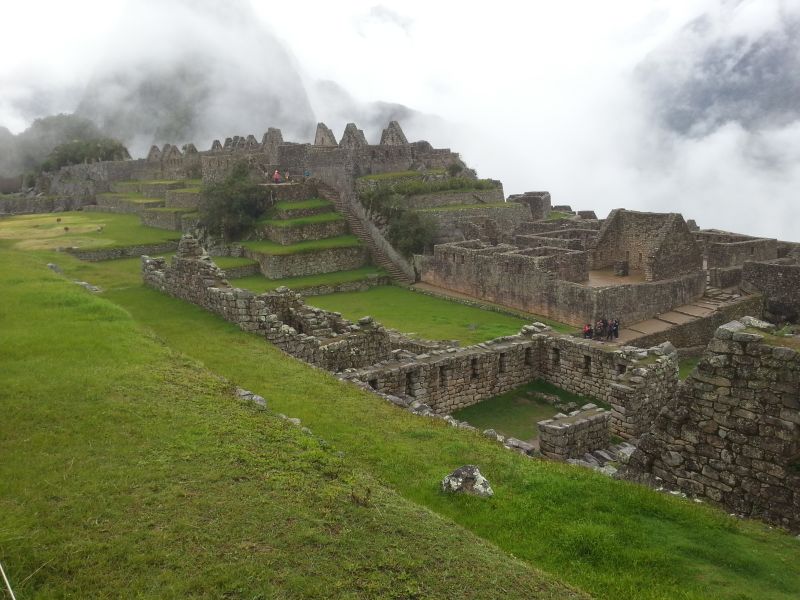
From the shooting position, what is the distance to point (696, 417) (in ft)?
27.3

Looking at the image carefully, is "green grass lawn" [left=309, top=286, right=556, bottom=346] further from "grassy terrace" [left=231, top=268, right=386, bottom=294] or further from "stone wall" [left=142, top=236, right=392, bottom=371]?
"stone wall" [left=142, top=236, right=392, bottom=371]

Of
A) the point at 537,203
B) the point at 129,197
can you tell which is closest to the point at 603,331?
the point at 537,203

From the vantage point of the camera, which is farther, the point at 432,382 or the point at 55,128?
the point at 55,128

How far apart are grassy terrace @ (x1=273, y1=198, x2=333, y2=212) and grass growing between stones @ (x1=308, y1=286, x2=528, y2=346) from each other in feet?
28.4

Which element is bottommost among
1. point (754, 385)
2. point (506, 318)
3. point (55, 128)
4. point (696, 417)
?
point (506, 318)

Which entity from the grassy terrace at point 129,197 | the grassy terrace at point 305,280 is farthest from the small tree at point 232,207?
the grassy terrace at point 129,197

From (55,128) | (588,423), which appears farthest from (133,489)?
(55,128)

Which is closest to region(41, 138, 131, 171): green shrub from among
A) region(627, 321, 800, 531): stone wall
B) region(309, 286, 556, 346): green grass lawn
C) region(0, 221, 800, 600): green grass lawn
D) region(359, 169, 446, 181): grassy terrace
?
region(359, 169, 446, 181): grassy terrace

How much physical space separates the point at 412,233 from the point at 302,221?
22.7 feet

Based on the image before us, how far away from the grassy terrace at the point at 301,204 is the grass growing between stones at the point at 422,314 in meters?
8.65

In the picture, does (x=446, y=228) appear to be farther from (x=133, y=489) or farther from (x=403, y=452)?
→ (x=133, y=489)

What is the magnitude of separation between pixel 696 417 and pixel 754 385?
2.69 feet

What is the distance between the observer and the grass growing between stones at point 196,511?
5.09 meters

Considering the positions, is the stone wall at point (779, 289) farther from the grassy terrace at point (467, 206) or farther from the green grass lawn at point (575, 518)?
the green grass lawn at point (575, 518)
